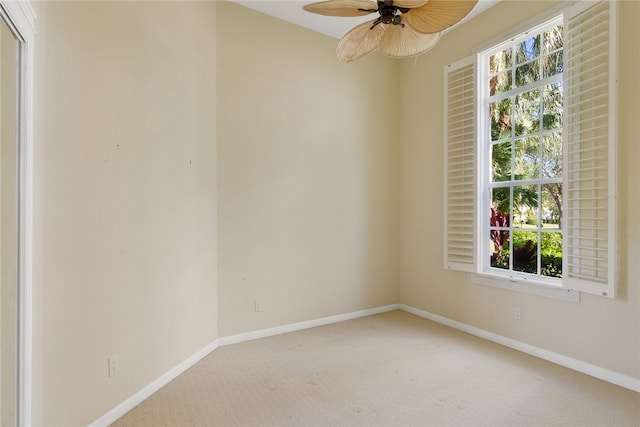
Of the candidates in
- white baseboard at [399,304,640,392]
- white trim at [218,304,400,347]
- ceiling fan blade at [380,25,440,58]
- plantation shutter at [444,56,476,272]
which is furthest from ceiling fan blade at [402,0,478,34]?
white trim at [218,304,400,347]

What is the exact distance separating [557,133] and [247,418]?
10.7ft

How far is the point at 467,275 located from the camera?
12.0 feet

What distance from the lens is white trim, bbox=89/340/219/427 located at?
6.74 feet

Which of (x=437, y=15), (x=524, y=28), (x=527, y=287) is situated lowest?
(x=527, y=287)

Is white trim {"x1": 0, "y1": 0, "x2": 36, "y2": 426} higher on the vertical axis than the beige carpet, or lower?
higher

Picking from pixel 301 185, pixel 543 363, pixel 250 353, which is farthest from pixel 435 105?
pixel 250 353

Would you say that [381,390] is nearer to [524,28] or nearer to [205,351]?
[205,351]

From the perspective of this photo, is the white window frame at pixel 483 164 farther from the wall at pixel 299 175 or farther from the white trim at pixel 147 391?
the white trim at pixel 147 391

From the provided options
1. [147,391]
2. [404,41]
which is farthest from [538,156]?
[147,391]

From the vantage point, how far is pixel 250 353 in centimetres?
311

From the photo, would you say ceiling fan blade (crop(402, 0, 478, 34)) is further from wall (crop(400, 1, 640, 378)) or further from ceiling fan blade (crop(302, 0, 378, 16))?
wall (crop(400, 1, 640, 378))

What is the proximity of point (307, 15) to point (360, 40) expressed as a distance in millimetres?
1794

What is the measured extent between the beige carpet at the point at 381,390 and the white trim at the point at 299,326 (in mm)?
103

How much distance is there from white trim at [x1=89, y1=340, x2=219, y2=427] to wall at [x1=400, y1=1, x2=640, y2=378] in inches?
102
